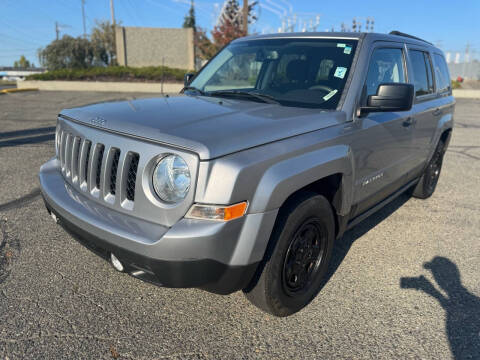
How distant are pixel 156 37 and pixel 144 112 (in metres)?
24.2

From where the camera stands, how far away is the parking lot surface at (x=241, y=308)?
7.24 feet

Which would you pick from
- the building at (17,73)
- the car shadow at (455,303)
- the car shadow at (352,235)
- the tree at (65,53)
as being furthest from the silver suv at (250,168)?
the building at (17,73)

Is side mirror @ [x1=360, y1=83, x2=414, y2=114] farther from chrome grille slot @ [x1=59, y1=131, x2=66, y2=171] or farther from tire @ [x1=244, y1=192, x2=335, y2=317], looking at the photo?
chrome grille slot @ [x1=59, y1=131, x2=66, y2=171]

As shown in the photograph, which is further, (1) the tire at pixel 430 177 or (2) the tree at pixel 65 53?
(2) the tree at pixel 65 53

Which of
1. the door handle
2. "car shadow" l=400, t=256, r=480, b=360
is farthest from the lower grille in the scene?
the door handle

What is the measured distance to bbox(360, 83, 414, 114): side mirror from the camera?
2564 mm

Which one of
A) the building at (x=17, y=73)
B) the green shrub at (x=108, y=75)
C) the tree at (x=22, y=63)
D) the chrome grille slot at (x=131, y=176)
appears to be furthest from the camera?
the tree at (x=22, y=63)

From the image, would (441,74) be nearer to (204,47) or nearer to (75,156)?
(75,156)

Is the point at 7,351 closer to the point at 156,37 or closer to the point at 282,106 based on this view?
the point at 282,106

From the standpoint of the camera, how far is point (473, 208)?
15.1 feet

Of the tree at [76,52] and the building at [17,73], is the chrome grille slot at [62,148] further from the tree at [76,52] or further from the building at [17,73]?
the building at [17,73]

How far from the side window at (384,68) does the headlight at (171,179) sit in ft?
5.76

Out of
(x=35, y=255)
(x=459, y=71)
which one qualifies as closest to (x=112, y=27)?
(x=35, y=255)

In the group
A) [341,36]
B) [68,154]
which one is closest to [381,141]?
[341,36]
